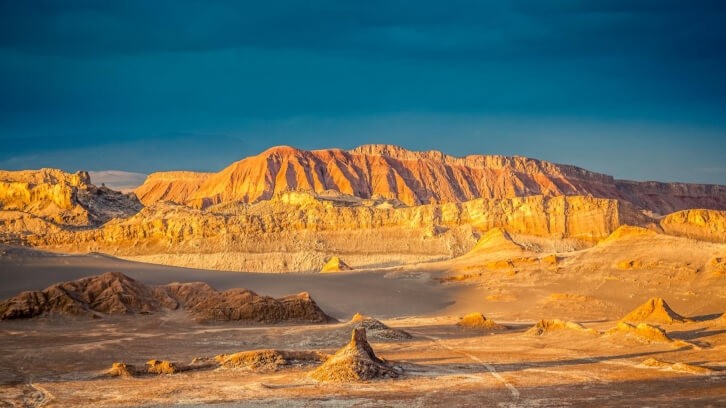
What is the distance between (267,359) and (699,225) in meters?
66.2

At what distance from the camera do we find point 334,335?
32.0 m

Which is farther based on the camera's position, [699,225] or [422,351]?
[699,225]

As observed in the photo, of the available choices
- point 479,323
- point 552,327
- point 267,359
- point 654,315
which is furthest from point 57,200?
point 267,359

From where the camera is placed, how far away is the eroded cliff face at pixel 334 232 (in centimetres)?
8125

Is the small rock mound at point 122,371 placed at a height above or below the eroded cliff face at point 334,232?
below

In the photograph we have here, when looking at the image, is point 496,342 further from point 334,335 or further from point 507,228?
point 507,228

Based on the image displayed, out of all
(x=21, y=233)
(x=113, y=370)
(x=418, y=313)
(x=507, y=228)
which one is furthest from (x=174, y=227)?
(x=113, y=370)

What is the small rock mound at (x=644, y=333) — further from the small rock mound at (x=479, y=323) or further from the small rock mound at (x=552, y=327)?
the small rock mound at (x=479, y=323)

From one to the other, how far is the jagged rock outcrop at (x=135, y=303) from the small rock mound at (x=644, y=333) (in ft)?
57.2

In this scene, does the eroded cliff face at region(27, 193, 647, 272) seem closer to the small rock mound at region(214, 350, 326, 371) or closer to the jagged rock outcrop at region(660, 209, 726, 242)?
the jagged rock outcrop at region(660, 209, 726, 242)

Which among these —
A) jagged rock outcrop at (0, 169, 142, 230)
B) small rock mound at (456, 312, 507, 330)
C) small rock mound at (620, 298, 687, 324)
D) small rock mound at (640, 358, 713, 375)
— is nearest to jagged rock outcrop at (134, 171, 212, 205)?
jagged rock outcrop at (0, 169, 142, 230)

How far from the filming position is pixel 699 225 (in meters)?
76.5

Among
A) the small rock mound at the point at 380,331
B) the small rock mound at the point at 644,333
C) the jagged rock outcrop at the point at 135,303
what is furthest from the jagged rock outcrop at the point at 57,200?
the small rock mound at the point at 644,333

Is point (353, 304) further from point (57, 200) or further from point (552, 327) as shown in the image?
point (57, 200)
